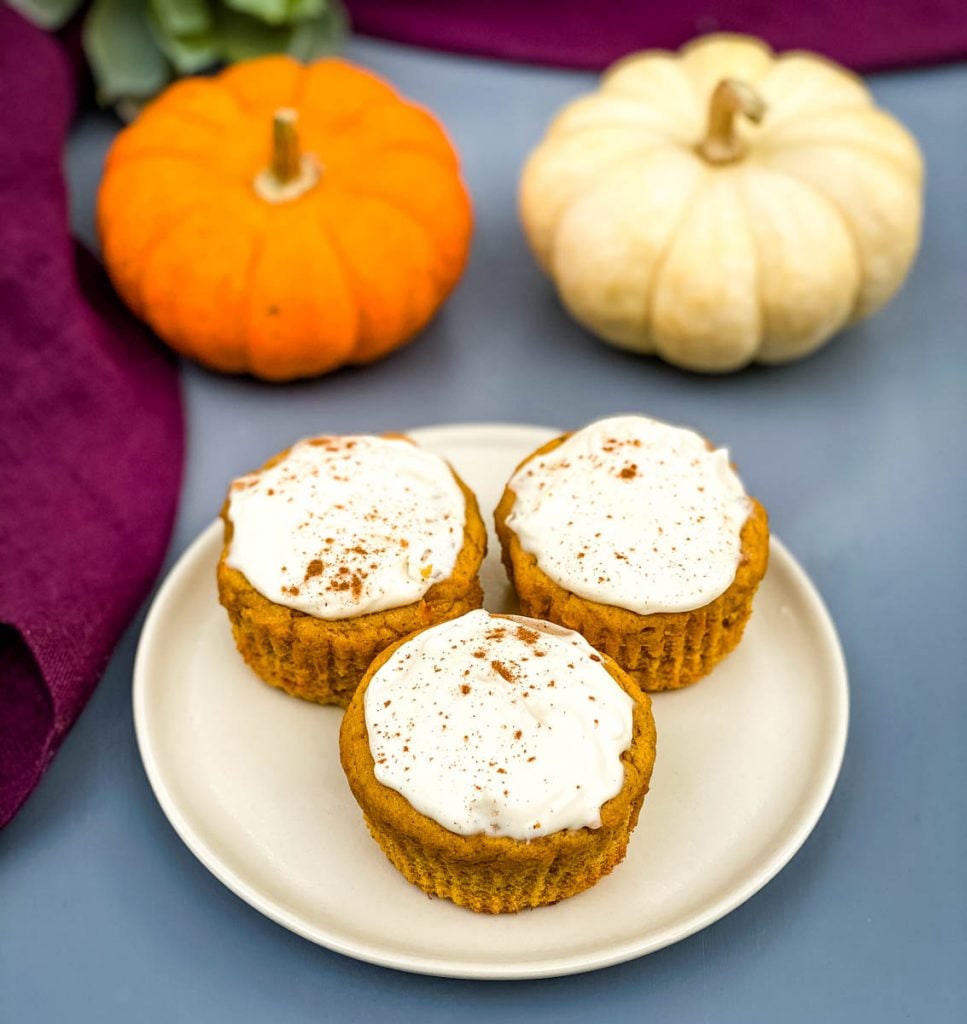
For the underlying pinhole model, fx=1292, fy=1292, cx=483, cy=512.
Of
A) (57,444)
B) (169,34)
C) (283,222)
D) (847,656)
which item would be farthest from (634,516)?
(169,34)

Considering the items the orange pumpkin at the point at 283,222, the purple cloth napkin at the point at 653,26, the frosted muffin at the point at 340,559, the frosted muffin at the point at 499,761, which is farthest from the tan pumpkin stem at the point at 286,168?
the frosted muffin at the point at 499,761

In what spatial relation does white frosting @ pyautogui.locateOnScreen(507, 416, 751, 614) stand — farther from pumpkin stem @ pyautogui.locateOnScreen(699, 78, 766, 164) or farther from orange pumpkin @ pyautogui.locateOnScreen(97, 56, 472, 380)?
pumpkin stem @ pyautogui.locateOnScreen(699, 78, 766, 164)

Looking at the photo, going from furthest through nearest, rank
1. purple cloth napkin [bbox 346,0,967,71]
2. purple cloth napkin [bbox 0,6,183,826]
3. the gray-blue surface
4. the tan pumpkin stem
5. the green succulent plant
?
purple cloth napkin [bbox 346,0,967,71]
the green succulent plant
the tan pumpkin stem
purple cloth napkin [bbox 0,6,183,826]
the gray-blue surface

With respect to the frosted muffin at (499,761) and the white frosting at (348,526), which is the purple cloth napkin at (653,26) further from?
the frosted muffin at (499,761)

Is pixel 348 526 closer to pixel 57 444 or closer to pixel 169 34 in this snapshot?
pixel 57 444

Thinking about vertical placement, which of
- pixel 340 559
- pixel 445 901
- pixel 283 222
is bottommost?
pixel 445 901

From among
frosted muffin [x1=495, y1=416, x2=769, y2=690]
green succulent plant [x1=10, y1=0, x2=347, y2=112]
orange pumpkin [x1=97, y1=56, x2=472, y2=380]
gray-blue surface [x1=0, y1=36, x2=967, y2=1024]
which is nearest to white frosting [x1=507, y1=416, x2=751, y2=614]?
frosted muffin [x1=495, y1=416, x2=769, y2=690]
